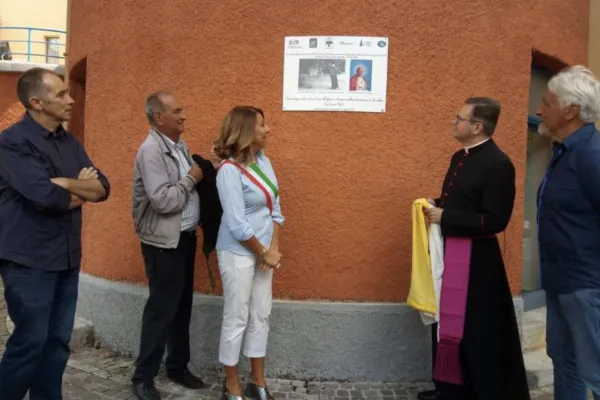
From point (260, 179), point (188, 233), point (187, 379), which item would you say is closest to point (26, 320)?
point (188, 233)

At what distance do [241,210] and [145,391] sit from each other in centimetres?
139

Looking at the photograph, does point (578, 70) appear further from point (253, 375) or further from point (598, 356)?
point (253, 375)

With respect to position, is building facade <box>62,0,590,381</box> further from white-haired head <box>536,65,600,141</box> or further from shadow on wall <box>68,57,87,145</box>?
shadow on wall <box>68,57,87,145</box>

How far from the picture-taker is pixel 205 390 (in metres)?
3.66

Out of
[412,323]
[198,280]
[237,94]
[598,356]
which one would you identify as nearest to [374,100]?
[237,94]

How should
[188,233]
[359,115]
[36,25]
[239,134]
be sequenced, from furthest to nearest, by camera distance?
[36,25]
[359,115]
[188,233]
[239,134]

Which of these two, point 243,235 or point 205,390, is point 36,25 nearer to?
point 205,390

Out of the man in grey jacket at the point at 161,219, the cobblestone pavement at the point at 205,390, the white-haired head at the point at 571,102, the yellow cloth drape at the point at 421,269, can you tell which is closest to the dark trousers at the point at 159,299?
the man in grey jacket at the point at 161,219

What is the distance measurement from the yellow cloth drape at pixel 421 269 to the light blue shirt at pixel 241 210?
0.95m

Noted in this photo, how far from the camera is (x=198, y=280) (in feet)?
13.4

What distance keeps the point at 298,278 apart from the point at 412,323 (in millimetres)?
930

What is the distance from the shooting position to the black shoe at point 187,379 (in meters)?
3.69

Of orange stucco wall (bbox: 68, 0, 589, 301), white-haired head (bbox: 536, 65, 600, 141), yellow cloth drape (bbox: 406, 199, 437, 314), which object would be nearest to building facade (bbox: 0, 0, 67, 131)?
orange stucco wall (bbox: 68, 0, 589, 301)

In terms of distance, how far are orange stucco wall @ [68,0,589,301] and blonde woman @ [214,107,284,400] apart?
0.60 m
